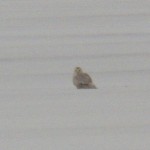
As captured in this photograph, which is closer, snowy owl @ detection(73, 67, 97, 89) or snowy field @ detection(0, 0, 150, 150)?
snowy field @ detection(0, 0, 150, 150)

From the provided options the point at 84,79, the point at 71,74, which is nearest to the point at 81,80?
the point at 84,79

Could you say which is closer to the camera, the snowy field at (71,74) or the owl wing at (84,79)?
the snowy field at (71,74)

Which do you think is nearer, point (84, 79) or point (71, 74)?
point (84, 79)

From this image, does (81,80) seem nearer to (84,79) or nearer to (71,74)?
(84,79)

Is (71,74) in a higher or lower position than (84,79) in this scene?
higher
